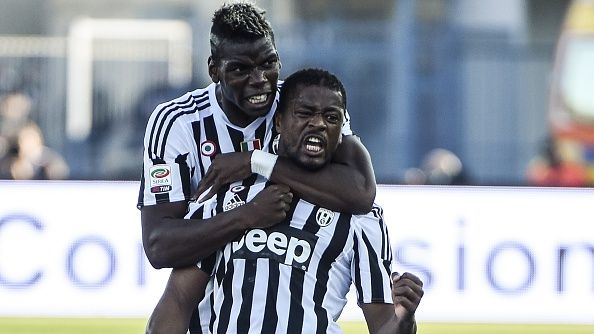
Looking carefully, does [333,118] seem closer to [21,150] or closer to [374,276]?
[374,276]

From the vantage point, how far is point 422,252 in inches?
306

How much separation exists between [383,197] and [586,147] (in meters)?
8.14

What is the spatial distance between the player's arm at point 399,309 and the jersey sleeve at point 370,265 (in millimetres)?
32

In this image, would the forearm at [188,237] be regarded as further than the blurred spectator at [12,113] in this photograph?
No

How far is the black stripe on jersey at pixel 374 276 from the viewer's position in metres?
4.05

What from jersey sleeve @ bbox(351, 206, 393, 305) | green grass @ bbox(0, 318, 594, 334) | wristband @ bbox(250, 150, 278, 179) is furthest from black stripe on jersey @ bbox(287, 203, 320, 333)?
green grass @ bbox(0, 318, 594, 334)

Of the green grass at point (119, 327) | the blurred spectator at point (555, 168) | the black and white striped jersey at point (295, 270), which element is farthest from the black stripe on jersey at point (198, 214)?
the blurred spectator at point (555, 168)

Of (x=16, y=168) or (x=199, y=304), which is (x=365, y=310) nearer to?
(x=199, y=304)

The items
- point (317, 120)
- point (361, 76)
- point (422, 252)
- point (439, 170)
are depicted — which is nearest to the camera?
point (317, 120)

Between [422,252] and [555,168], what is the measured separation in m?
5.69

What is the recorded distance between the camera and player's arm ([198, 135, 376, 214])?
3.98 m

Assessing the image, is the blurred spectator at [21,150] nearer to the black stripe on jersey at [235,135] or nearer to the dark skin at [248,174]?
the black stripe on jersey at [235,135]

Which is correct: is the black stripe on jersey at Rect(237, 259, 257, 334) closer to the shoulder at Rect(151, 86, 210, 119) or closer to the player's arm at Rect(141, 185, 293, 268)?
the player's arm at Rect(141, 185, 293, 268)

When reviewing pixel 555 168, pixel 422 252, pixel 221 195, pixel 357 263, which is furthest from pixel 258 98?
pixel 555 168
